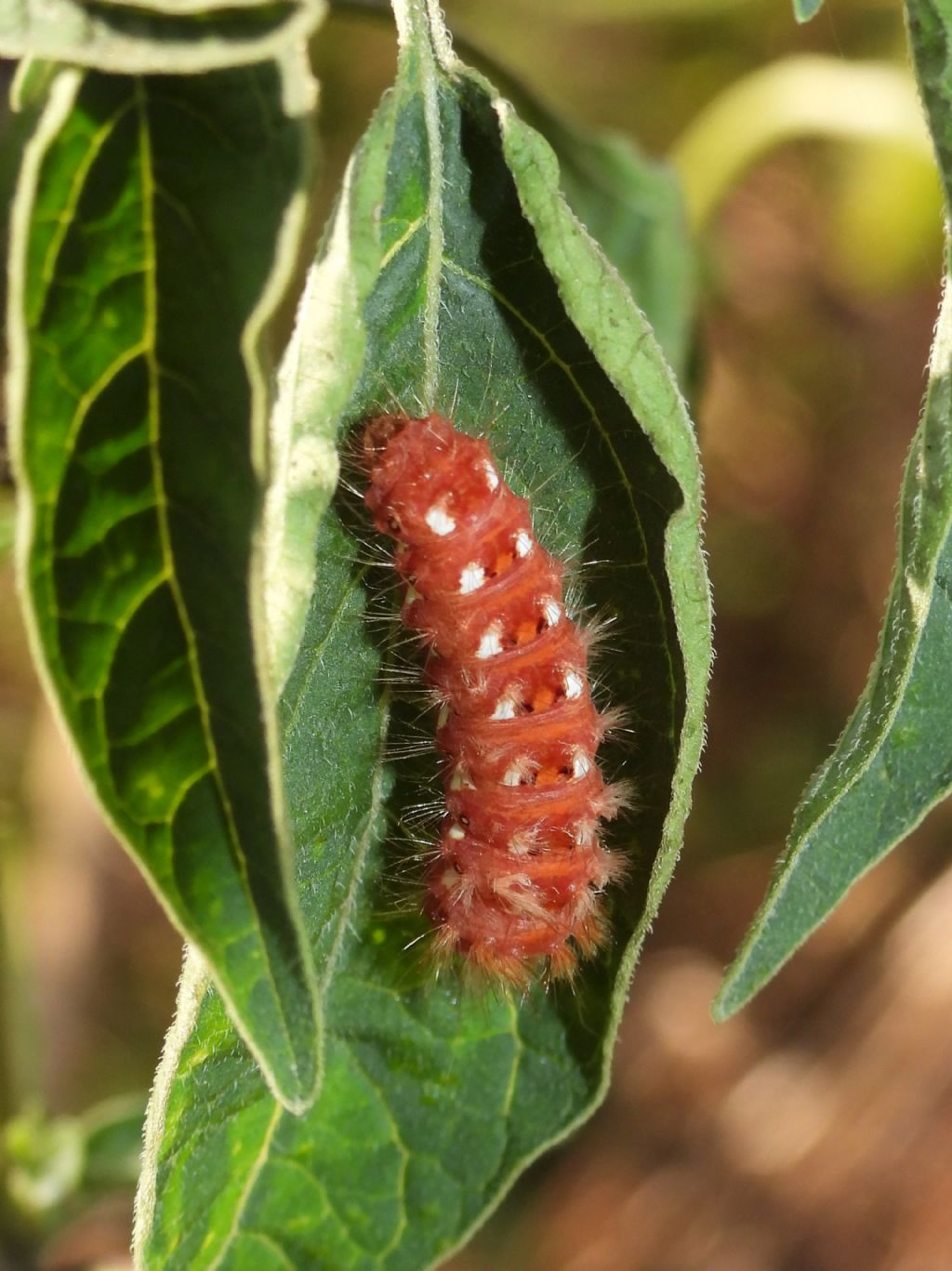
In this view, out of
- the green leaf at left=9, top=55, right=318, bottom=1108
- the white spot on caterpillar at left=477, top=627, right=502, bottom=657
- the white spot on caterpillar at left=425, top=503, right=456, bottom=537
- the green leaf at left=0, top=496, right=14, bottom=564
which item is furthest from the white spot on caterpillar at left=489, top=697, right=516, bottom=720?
the green leaf at left=9, top=55, right=318, bottom=1108

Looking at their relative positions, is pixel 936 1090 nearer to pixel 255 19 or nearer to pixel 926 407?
pixel 926 407

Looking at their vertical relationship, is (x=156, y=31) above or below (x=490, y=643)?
above

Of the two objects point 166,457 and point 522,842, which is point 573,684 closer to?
point 522,842

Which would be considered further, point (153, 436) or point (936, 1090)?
point (936, 1090)

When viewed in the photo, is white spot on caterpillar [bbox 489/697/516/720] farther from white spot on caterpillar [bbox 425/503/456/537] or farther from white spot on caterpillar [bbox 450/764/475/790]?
white spot on caterpillar [bbox 425/503/456/537]

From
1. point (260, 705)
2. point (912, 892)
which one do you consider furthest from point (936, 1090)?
point (260, 705)

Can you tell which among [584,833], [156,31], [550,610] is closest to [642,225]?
[550,610]

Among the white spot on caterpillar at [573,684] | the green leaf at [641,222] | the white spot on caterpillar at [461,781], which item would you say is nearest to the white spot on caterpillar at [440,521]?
the white spot on caterpillar at [573,684]
